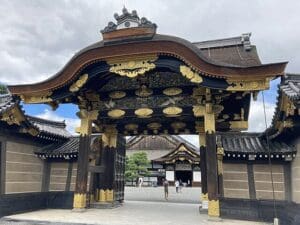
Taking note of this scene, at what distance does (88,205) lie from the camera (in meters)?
11.0

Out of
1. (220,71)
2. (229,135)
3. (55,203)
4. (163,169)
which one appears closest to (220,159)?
(229,135)

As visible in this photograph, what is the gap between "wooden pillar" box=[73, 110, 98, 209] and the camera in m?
9.33

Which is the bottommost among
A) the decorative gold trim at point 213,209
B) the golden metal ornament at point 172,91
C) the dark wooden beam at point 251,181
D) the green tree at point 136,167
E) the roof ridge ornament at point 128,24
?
the decorative gold trim at point 213,209

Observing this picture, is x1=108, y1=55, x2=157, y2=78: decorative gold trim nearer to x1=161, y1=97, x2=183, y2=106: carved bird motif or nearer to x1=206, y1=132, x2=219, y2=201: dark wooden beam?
x1=161, y1=97, x2=183, y2=106: carved bird motif

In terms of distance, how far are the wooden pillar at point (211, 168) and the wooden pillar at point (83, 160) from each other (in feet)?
12.8

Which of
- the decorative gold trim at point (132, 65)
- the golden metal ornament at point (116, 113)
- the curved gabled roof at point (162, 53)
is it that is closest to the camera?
the curved gabled roof at point (162, 53)

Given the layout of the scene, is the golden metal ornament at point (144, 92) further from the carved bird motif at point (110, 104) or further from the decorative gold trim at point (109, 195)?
the decorative gold trim at point (109, 195)

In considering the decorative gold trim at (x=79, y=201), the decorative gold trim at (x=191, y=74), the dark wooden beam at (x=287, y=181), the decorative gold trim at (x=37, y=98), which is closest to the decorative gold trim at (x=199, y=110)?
the decorative gold trim at (x=191, y=74)

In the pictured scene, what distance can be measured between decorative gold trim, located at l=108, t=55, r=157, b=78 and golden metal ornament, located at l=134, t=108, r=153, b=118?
156cm

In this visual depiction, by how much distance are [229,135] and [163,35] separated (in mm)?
4857

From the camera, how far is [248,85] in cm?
805

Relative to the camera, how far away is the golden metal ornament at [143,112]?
9.75 metres

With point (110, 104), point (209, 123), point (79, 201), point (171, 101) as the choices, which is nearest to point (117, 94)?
point (110, 104)

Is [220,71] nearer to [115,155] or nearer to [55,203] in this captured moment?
[115,155]
